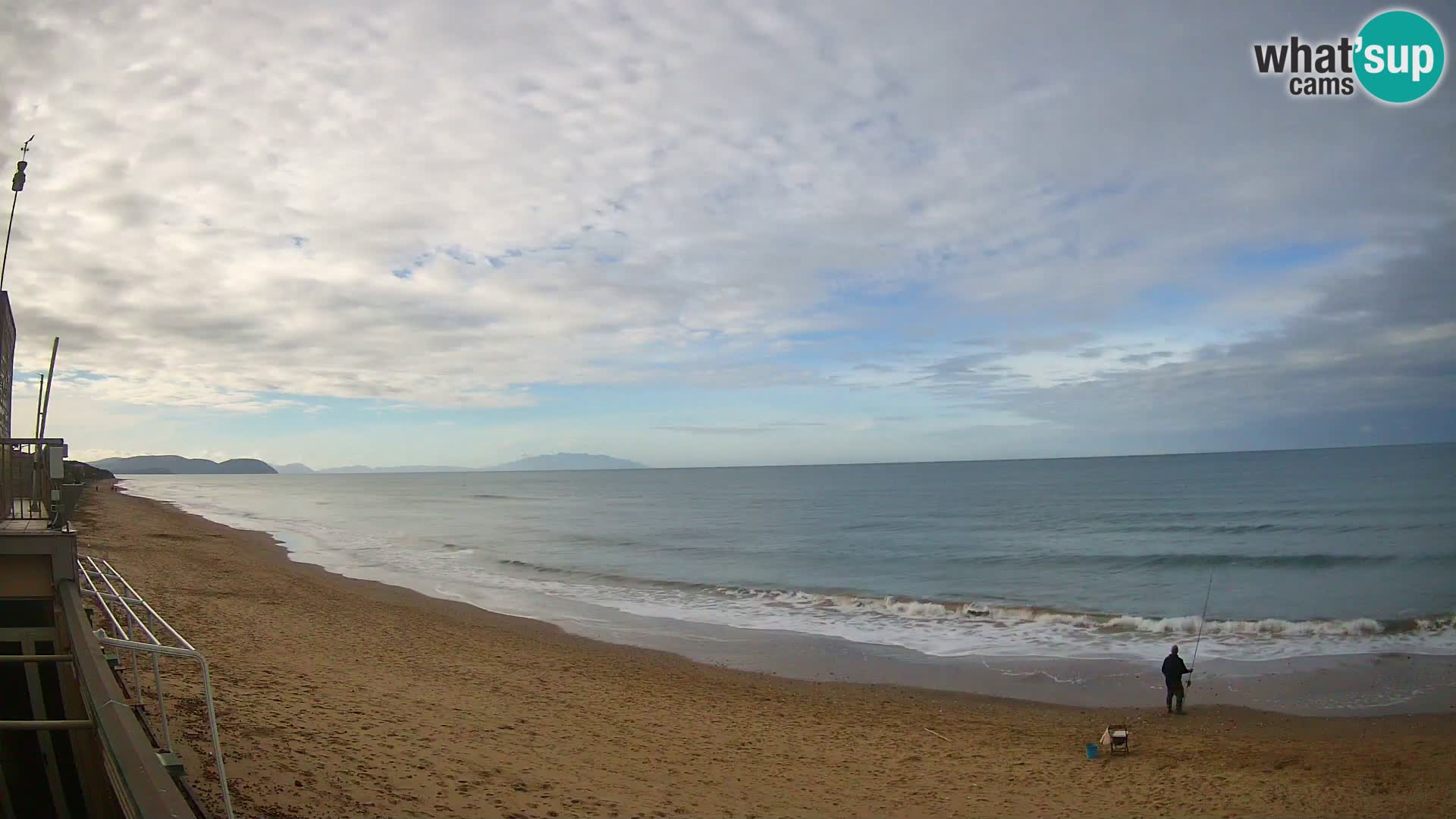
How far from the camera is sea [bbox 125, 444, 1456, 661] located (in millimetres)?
18422

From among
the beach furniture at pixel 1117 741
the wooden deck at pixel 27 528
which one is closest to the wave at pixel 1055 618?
the beach furniture at pixel 1117 741

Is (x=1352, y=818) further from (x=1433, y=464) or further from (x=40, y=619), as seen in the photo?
(x=1433, y=464)

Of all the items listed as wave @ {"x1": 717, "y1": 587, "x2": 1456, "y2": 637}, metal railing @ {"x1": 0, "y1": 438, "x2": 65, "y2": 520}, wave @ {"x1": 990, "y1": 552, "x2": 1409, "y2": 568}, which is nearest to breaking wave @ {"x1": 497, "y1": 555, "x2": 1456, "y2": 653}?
wave @ {"x1": 717, "y1": 587, "x2": 1456, "y2": 637}

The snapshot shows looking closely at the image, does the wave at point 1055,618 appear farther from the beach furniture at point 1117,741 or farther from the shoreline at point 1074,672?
the beach furniture at point 1117,741

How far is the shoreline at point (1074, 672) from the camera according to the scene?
12789 millimetres

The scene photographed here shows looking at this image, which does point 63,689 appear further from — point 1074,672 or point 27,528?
point 1074,672

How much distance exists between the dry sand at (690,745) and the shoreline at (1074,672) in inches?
26.3

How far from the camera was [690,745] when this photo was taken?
10008mm

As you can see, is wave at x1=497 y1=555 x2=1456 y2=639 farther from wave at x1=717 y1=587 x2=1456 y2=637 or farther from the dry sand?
the dry sand

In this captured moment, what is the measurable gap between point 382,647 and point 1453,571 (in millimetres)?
31302

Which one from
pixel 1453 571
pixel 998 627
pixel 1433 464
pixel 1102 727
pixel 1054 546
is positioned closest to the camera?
pixel 1102 727

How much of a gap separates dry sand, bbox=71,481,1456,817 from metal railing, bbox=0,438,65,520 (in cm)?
251

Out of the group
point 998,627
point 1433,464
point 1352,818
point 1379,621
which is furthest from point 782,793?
point 1433,464

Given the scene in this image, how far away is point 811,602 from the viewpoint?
23.4 metres
